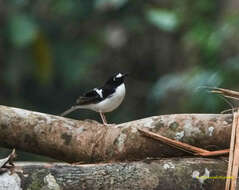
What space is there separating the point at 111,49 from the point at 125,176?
839 cm

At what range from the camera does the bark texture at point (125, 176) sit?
2.69 m

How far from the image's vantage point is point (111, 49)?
11062 mm

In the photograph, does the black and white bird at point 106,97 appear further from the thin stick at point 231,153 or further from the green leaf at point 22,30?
the green leaf at point 22,30

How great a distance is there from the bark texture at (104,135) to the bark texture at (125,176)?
0.61 ft

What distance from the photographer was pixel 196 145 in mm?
3152

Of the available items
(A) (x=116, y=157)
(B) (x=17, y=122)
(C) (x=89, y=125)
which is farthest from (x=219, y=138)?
(B) (x=17, y=122)

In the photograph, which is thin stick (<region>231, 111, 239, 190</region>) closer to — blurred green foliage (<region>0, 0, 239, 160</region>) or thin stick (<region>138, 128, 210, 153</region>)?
thin stick (<region>138, 128, 210, 153</region>)

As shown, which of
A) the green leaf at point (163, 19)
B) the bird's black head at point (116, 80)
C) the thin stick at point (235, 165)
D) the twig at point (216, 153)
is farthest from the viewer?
the green leaf at point (163, 19)

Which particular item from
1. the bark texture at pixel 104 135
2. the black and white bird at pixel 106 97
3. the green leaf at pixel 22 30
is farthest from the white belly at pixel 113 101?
the green leaf at pixel 22 30

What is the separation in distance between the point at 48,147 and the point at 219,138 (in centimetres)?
125

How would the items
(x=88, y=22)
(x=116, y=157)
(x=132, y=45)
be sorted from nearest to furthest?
(x=116, y=157), (x=88, y=22), (x=132, y=45)

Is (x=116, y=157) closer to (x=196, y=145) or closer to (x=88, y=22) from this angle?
(x=196, y=145)

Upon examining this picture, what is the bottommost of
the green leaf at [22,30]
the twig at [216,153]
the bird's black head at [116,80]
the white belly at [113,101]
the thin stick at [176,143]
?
the twig at [216,153]

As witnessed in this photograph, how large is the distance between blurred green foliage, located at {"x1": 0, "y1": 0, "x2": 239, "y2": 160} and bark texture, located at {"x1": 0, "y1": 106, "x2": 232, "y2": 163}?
3510mm
